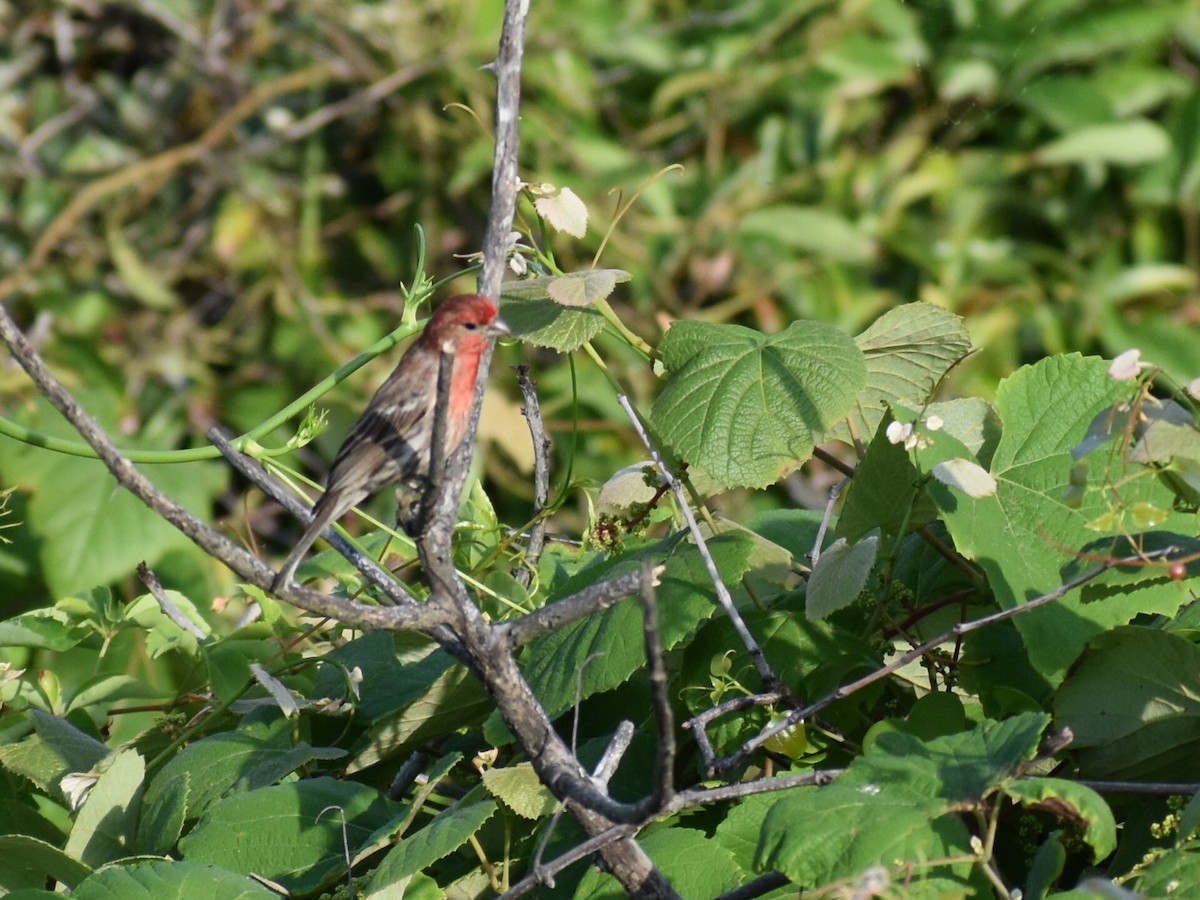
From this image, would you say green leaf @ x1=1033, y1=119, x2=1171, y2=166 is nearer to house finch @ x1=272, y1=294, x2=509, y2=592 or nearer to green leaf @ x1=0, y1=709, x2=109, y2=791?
house finch @ x1=272, y1=294, x2=509, y2=592

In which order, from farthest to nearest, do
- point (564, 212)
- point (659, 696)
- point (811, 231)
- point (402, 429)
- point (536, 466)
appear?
point (811, 231) < point (402, 429) < point (536, 466) < point (564, 212) < point (659, 696)

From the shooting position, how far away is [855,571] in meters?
1.84

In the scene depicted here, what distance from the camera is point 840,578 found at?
6.09 feet

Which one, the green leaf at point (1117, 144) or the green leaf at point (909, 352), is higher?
the green leaf at point (909, 352)

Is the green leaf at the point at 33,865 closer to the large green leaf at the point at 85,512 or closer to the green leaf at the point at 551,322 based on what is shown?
the green leaf at the point at 551,322

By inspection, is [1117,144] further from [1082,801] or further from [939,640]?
[1082,801]

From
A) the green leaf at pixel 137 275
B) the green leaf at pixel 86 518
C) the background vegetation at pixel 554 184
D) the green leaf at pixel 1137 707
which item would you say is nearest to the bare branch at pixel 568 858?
the green leaf at pixel 1137 707

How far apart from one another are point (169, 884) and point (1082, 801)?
1015mm

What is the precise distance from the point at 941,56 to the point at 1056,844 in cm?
523

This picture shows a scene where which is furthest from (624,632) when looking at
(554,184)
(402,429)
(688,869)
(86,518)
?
(86,518)

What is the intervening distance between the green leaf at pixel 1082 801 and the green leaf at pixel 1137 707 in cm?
29

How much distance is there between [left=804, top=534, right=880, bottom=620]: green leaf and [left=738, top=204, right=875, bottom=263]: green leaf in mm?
4472

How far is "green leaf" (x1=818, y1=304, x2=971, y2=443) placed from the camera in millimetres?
2240

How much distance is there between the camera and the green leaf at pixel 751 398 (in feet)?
6.53
